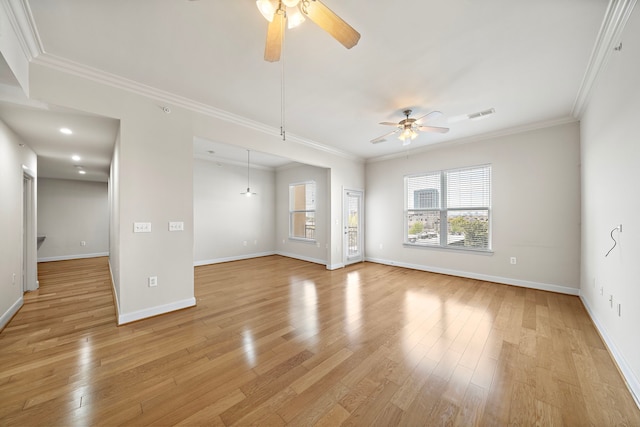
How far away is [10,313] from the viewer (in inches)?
115

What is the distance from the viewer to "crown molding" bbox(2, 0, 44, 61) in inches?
67.2

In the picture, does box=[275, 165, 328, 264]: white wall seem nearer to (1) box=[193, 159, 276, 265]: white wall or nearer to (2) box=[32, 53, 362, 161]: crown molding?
(1) box=[193, 159, 276, 265]: white wall

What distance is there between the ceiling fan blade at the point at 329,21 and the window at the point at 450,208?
171 inches

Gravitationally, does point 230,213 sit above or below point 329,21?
below

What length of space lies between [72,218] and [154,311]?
7.11m

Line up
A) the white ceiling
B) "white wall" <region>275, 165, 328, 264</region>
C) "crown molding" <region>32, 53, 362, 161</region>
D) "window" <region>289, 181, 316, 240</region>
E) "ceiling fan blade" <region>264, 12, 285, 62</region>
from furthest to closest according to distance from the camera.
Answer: "window" <region>289, 181, 316, 240</region> → "white wall" <region>275, 165, 328, 264</region> → "crown molding" <region>32, 53, 362, 161</region> → the white ceiling → "ceiling fan blade" <region>264, 12, 285, 62</region>

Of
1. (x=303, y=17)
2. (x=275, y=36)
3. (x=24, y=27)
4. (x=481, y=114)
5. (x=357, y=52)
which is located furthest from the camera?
(x=481, y=114)

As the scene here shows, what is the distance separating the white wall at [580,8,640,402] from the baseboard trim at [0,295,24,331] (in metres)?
6.01

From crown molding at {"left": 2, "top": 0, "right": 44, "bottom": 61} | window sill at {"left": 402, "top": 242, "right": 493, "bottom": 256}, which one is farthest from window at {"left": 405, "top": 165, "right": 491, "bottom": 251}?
crown molding at {"left": 2, "top": 0, "right": 44, "bottom": 61}

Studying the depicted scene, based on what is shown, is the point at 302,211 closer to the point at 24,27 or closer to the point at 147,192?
the point at 147,192

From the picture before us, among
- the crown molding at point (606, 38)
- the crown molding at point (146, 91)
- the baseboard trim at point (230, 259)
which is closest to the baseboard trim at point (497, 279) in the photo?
the crown molding at point (606, 38)

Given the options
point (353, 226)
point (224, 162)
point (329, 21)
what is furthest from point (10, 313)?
point (353, 226)

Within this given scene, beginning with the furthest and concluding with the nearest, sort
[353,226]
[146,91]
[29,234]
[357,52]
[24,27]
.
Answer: [353,226]
[29,234]
[146,91]
[357,52]
[24,27]

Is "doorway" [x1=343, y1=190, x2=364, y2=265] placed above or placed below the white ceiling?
below
